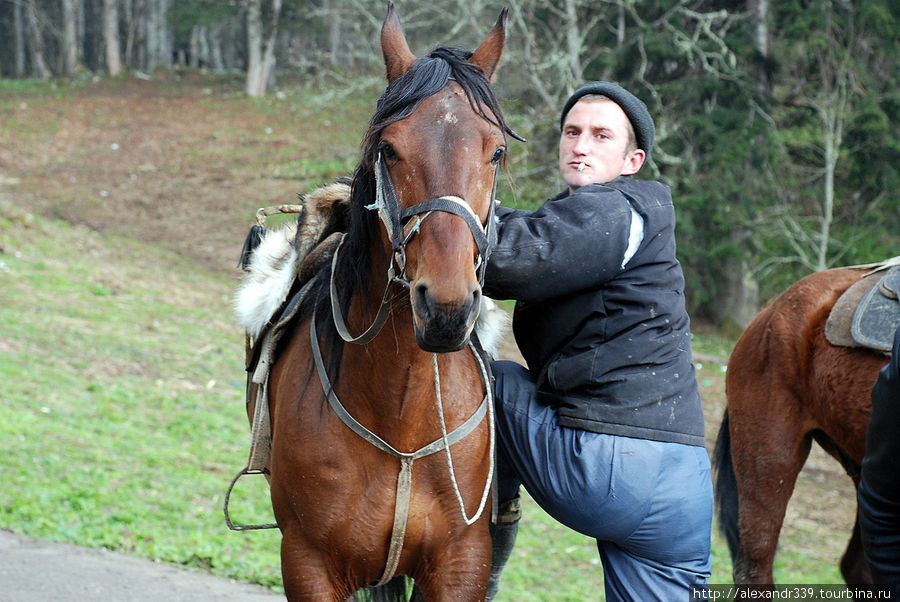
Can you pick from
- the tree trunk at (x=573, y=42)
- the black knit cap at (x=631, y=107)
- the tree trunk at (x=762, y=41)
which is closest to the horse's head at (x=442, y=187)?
the black knit cap at (x=631, y=107)

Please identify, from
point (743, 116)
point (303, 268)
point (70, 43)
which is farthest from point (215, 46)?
point (303, 268)

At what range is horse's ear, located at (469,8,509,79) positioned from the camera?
9.09ft

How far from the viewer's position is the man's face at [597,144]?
293cm

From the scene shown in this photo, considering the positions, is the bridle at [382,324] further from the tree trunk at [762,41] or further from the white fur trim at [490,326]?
the tree trunk at [762,41]

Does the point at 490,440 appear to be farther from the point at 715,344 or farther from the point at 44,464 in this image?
the point at 715,344

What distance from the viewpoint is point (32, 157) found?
72.3 feet

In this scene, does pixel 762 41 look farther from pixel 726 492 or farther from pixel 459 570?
pixel 459 570

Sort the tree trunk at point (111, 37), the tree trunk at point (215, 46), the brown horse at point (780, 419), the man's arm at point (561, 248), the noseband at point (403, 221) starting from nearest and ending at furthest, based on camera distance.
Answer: the noseband at point (403, 221) → the man's arm at point (561, 248) → the brown horse at point (780, 419) → the tree trunk at point (111, 37) → the tree trunk at point (215, 46)

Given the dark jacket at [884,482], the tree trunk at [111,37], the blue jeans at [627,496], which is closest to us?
the dark jacket at [884,482]

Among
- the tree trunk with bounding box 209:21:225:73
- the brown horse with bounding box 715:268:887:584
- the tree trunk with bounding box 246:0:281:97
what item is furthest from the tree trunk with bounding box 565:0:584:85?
the tree trunk with bounding box 209:21:225:73

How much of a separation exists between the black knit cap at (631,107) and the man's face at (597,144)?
0.02 m

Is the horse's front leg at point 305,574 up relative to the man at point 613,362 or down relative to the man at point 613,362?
down

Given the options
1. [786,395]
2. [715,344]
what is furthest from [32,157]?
[786,395]

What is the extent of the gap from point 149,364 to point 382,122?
797 centimetres
